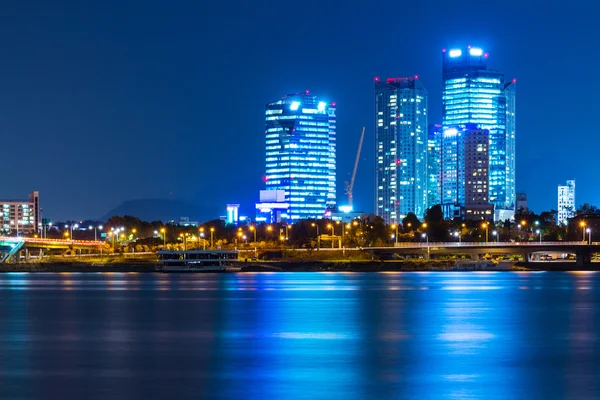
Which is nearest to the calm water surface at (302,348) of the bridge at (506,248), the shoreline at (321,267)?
the bridge at (506,248)

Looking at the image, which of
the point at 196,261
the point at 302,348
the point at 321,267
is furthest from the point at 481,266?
the point at 302,348

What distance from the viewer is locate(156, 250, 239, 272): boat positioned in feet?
554

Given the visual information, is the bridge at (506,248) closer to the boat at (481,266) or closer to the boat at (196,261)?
the boat at (481,266)

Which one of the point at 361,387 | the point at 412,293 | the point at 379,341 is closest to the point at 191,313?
the point at 379,341

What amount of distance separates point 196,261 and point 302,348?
12767 centimetres

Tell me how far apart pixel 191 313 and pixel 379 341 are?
73.2 ft

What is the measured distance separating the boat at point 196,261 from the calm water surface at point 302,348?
8578 cm

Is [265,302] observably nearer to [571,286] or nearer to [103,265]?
[571,286]

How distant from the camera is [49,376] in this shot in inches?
1420

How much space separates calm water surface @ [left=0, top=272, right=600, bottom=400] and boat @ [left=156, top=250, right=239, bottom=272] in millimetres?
85779

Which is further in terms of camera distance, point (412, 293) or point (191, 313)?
point (412, 293)

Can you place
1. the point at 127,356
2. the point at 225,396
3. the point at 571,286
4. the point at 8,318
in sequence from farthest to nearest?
the point at 571,286
the point at 8,318
the point at 127,356
the point at 225,396

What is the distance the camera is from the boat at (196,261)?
16875cm

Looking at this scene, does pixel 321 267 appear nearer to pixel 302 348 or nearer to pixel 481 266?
pixel 481 266
